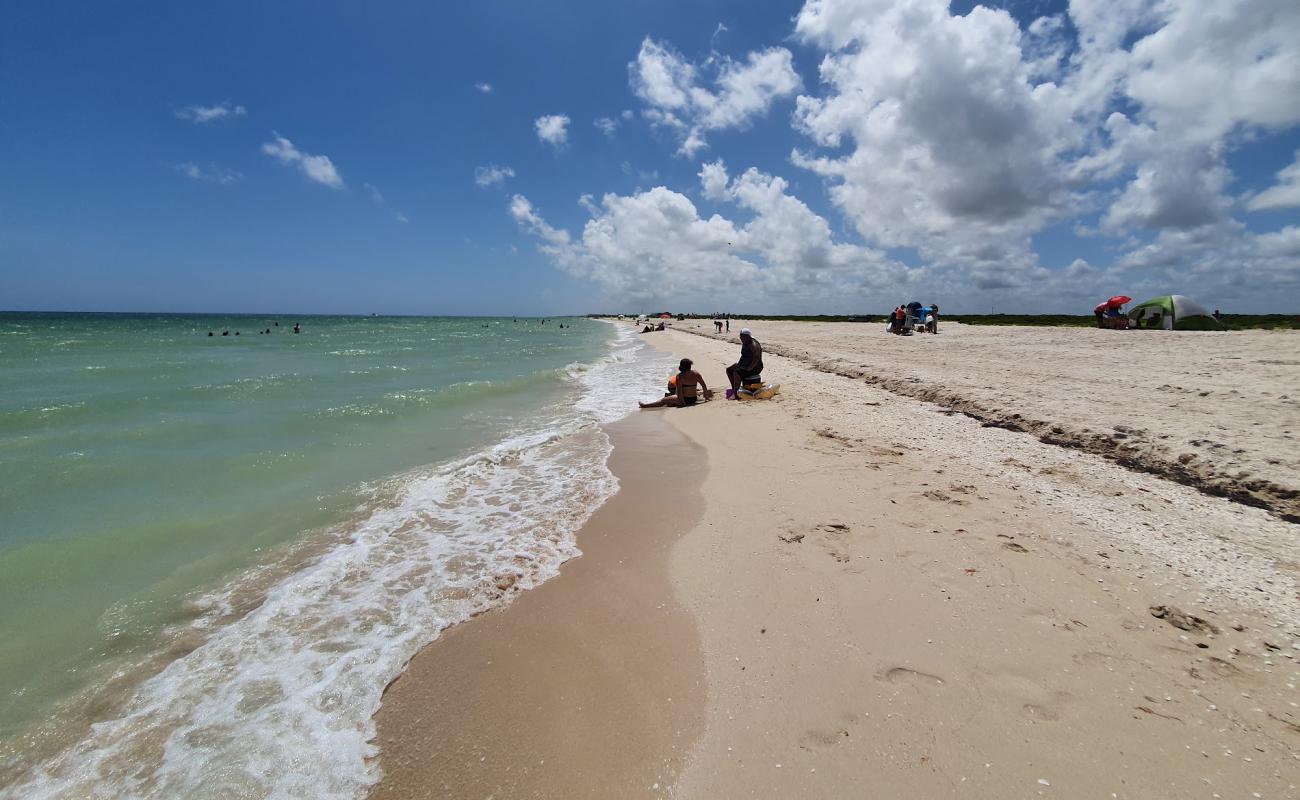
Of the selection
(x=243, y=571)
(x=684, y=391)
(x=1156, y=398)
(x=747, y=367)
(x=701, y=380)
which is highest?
(x=747, y=367)

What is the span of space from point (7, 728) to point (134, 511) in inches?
156

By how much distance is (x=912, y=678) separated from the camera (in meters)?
2.99

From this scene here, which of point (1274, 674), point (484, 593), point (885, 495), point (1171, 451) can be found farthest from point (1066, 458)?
point (484, 593)

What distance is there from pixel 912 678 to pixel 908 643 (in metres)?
0.35

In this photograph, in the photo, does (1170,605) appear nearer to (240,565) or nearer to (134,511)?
(240,565)

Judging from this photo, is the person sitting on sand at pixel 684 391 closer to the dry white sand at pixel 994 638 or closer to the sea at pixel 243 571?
the sea at pixel 243 571

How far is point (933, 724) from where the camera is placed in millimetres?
2654

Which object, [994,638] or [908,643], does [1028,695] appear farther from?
[908,643]

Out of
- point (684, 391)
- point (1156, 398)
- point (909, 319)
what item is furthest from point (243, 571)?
point (909, 319)

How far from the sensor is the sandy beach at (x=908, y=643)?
8.05 feet

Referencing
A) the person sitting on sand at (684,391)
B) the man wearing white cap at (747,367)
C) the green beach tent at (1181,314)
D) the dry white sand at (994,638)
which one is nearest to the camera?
the dry white sand at (994,638)

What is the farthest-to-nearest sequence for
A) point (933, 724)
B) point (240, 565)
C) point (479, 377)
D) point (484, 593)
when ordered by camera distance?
point (479, 377) → point (240, 565) → point (484, 593) → point (933, 724)

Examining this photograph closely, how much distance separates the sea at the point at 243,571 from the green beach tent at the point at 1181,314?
33.8m

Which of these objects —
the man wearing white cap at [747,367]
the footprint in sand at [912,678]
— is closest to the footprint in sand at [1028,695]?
the footprint in sand at [912,678]
